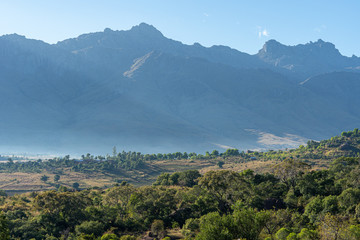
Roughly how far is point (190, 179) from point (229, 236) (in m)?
57.7

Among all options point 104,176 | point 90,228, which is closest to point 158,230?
point 90,228

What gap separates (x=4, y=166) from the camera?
198 meters

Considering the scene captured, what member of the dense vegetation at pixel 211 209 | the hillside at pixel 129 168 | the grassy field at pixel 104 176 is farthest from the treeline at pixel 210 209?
the hillside at pixel 129 168

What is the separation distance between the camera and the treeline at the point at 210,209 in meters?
54.4

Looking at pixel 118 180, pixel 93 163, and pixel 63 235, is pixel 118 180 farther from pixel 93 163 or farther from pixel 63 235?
pixel 63 235

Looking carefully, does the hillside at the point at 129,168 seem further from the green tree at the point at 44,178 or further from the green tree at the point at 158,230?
the green tree at the point at 158,230

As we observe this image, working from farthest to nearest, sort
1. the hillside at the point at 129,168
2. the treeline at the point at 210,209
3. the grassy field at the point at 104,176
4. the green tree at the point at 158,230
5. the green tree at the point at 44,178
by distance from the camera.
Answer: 1. the green tree at the point at 44,178
2. the hillside at the point at 129,168
3. the grassy field at the point at 104,176
4. the green tree at the point at 158,230
5. the treeline at the point at 210,209

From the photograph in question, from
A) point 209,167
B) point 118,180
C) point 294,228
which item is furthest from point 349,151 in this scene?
point 294,228

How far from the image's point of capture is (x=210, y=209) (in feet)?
228

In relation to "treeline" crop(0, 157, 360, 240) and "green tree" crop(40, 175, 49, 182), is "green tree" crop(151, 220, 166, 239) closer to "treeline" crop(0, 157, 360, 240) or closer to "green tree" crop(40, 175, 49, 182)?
"treeline" crop(0, 157, 360, 240)

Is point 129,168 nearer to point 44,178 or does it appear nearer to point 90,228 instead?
point 44,178

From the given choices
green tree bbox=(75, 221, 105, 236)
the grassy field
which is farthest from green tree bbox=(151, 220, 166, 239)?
the grassy field

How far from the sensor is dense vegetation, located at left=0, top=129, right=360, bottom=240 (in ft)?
174

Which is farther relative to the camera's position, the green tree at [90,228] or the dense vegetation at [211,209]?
the green tree at [90,228]
